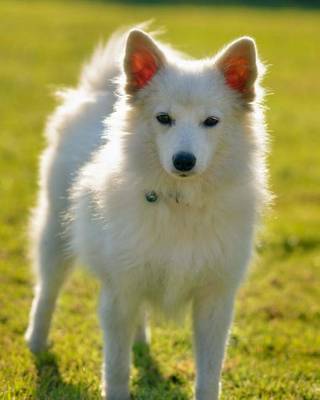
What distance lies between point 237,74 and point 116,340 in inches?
71.0

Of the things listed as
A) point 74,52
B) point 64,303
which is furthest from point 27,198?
point 74,52

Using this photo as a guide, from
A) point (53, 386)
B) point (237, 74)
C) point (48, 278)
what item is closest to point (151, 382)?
point (53, 386)

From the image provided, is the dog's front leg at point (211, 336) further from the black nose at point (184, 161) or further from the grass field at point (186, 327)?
the black nose at point (184, 161)

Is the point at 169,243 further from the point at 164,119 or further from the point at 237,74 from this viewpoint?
the point at 237,74

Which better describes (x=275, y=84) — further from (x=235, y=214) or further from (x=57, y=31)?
(x=235, y=214)

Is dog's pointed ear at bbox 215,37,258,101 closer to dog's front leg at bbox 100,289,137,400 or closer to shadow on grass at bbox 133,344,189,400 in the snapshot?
dog's front leg at bbox 100,289,137,400

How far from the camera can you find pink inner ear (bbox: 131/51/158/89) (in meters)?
4.57

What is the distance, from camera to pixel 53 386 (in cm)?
497

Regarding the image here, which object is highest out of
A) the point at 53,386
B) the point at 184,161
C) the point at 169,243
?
the point at 184,161

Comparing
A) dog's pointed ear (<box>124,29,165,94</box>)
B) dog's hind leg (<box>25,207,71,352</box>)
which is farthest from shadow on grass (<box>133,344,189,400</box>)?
dog's pointed ear (<box>124,29,165,94</box>)

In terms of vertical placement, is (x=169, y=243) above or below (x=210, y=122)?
below

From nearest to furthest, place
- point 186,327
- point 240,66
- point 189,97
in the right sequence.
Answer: point 189,97 < point 240,66 < point 186,327

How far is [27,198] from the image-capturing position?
31.0ft

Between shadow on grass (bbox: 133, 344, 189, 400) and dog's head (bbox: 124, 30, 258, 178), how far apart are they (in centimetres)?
162
